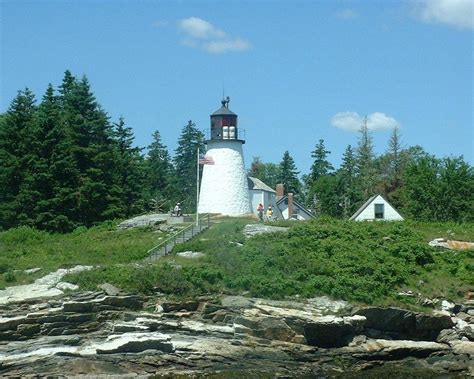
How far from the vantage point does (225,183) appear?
1950 inches

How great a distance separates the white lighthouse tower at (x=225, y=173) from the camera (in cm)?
4928

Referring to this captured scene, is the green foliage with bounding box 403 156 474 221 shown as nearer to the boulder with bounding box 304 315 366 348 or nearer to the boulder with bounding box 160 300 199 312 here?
the boulder with bounding box 304 315 366 348

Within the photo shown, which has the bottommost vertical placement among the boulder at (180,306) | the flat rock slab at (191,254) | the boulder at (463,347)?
→ the boulder at (463,347)

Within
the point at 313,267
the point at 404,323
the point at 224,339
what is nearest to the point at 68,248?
the point at 313,267

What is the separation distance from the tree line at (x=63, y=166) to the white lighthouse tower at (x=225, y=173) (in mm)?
5238

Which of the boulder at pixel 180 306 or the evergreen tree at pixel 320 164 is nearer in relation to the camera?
the boulder at pixel 180 306

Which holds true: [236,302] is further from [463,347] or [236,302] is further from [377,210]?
[377,210]

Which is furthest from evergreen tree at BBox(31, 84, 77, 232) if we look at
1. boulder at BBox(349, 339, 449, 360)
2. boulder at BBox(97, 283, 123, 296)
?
boulder at BBox(349, 339, 449, 360)

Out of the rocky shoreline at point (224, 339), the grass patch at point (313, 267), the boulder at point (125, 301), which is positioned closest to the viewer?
the rocky shoreline at point (224, 339)

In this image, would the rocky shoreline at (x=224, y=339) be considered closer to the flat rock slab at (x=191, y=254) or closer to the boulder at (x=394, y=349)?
the boulder at (x=394, y=349)

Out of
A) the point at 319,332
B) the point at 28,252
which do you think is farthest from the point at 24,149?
the point at 319,332

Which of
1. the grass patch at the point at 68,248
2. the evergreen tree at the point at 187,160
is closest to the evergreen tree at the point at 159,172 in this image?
the evergreen tree at the point at 187,160

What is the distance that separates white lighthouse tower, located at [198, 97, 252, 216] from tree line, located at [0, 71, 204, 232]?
524cm

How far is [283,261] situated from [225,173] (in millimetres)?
18005
